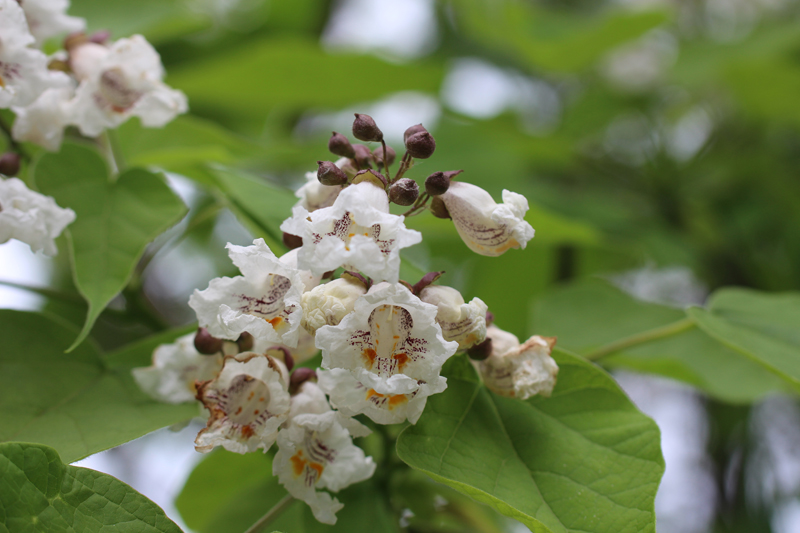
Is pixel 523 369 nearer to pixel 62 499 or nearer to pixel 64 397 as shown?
pixel 62 499

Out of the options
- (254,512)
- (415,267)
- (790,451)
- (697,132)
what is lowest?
(790,451)

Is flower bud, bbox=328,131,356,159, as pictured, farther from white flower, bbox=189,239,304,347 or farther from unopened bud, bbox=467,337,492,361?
unopened bud, bbox=467,337,492,361

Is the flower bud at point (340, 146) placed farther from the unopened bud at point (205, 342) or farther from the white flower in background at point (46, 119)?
the white flower in background at point (46, 119)

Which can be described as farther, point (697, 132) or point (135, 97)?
point (697, 132)

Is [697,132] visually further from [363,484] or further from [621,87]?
[363,484]

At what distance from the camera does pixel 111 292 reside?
0.95m

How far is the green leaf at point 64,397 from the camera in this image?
896 mm

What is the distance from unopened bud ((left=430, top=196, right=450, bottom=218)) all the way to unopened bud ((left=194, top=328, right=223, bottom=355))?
0.34 m

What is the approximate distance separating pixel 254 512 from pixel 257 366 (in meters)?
0.58

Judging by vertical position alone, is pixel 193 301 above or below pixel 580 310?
above

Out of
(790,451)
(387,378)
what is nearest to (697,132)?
(790,451)

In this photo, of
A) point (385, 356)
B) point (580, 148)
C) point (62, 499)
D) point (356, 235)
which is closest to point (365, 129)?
point (356, 235)

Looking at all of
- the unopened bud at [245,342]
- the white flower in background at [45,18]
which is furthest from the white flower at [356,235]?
the white flower in background at [45,18]

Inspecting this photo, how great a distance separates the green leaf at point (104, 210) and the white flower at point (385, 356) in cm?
41
